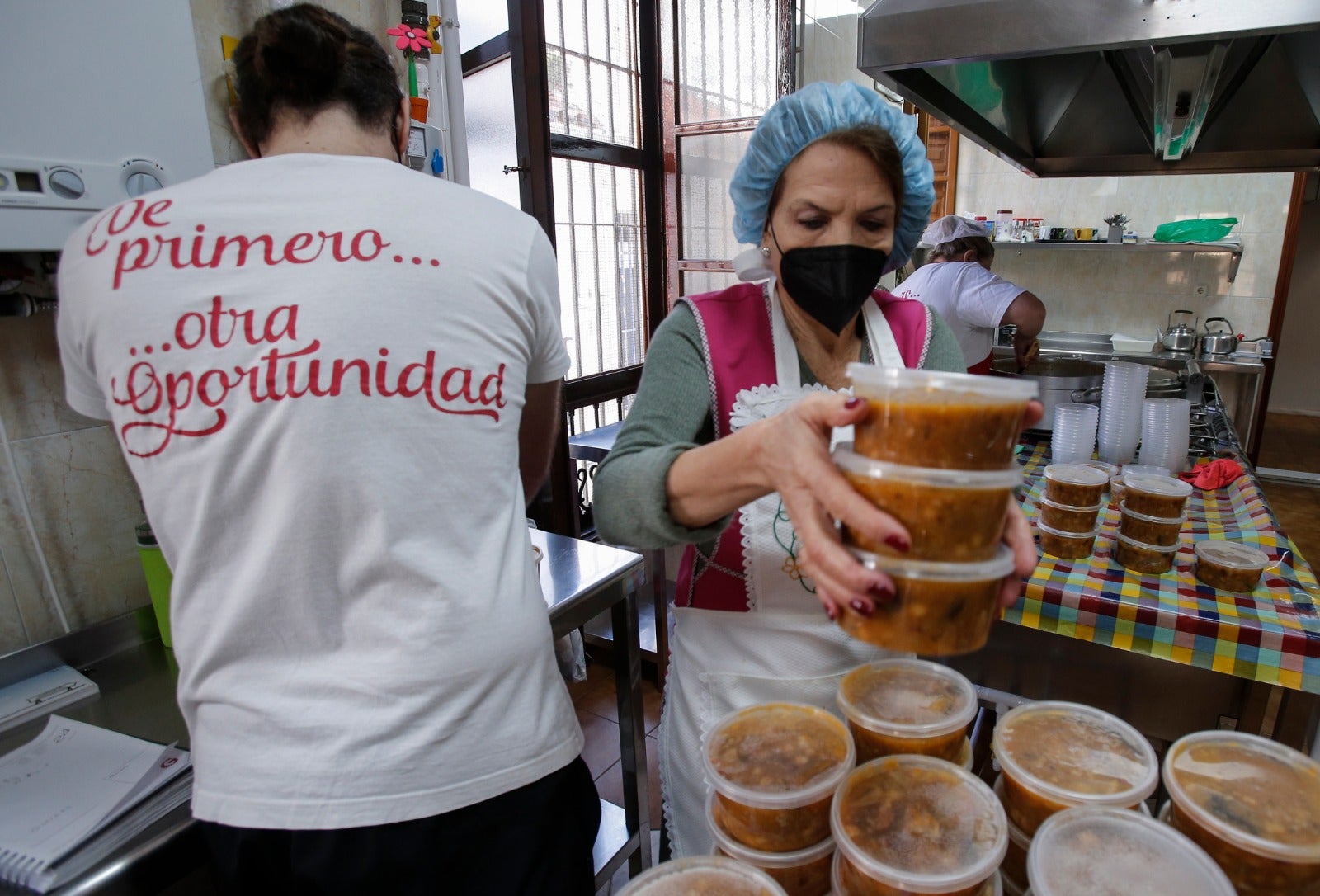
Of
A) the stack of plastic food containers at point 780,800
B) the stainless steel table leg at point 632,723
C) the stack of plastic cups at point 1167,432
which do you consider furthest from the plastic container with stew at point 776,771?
the stack of plastic cups at point 1167,432

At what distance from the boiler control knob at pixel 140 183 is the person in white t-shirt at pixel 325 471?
1.31 feet

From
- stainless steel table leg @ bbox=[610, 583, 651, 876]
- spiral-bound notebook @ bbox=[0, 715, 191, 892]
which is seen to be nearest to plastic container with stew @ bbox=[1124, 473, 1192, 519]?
stainless steel table leg @ bbox=[610, 583, 651, 876]

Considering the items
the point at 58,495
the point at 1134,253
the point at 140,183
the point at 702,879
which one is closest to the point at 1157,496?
the point at 702,879

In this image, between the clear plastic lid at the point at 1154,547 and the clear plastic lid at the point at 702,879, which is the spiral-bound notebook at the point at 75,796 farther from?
the clear plastic lid at the point at 1154,547

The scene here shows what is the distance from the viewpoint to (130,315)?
0.93 metres

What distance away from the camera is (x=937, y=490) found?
23.6 inches

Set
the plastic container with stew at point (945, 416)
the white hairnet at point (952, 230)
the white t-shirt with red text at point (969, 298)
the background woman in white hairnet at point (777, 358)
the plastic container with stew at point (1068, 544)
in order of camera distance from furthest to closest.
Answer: the white hairnet at point (952, 230) < the white t-shirt with red text at point (969, 298) < the plastic container with stew at point (1068, 544) < the background woman in white hairnet at point (777, 358) < the plastic container with stew at point (945, 416)

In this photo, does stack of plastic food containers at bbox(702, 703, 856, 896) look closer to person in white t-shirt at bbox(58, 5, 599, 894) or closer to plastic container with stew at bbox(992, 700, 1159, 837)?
plastic container with stew at bbox(992, 700, 1159, 837)

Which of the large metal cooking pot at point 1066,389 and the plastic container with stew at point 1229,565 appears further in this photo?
the large metal cooking pot at point 1066,389

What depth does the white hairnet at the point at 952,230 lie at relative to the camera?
360 cm

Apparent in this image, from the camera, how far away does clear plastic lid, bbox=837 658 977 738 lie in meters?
0.81

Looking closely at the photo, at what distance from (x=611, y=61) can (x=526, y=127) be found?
A: 3.48ft

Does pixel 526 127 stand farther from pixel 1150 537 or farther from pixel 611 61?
pixel 1150 537

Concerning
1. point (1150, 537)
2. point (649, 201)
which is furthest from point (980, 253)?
point (1150, 537)
